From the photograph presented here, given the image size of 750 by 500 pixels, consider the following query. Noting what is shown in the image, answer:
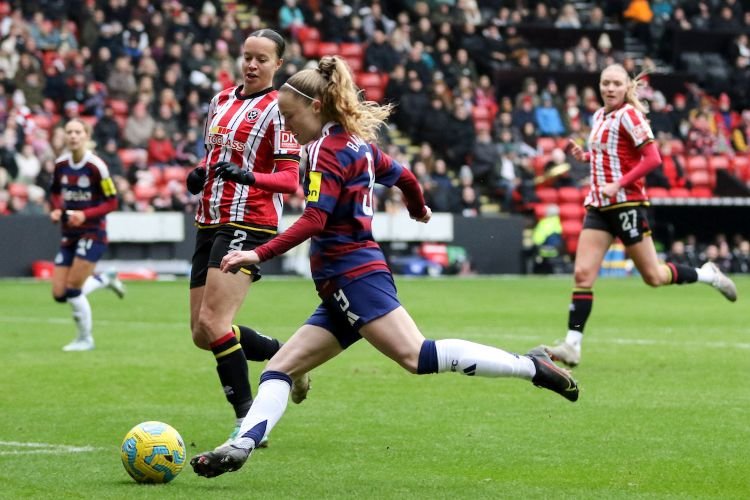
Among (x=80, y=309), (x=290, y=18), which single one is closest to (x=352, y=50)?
(x=290, y=18)

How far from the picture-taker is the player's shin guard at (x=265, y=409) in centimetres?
680

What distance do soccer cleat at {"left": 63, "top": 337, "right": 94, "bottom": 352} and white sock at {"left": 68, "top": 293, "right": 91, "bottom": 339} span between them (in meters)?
0.06

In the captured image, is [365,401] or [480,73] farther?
[480,73]

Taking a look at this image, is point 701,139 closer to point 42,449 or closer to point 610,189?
point 610,189

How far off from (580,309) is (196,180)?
522 centimetres

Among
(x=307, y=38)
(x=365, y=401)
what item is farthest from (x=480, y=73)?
(x=365, y=401)

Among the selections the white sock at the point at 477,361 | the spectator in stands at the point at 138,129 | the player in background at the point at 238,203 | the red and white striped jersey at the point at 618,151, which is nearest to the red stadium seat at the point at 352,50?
the spectator in stands at the point at 138,129

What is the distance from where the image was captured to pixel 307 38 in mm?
34469

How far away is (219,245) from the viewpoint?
8.26m

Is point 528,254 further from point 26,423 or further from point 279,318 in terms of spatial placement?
point 26,423

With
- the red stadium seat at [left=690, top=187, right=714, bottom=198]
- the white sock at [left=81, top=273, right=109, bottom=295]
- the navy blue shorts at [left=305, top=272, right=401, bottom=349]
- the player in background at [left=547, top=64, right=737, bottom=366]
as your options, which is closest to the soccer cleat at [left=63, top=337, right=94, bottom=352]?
the white sock at [left=81, top=273, right=109, bottom=295]

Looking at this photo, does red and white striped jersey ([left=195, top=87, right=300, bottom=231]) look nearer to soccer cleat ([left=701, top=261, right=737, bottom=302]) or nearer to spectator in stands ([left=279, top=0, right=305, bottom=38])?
soccer cleat ([left=701, top=261, right=737, bottom=302])

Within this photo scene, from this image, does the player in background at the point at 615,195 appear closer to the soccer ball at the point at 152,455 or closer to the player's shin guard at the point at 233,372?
the player's shin guard at the point at 233,372

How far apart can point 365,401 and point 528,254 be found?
2216 cm
